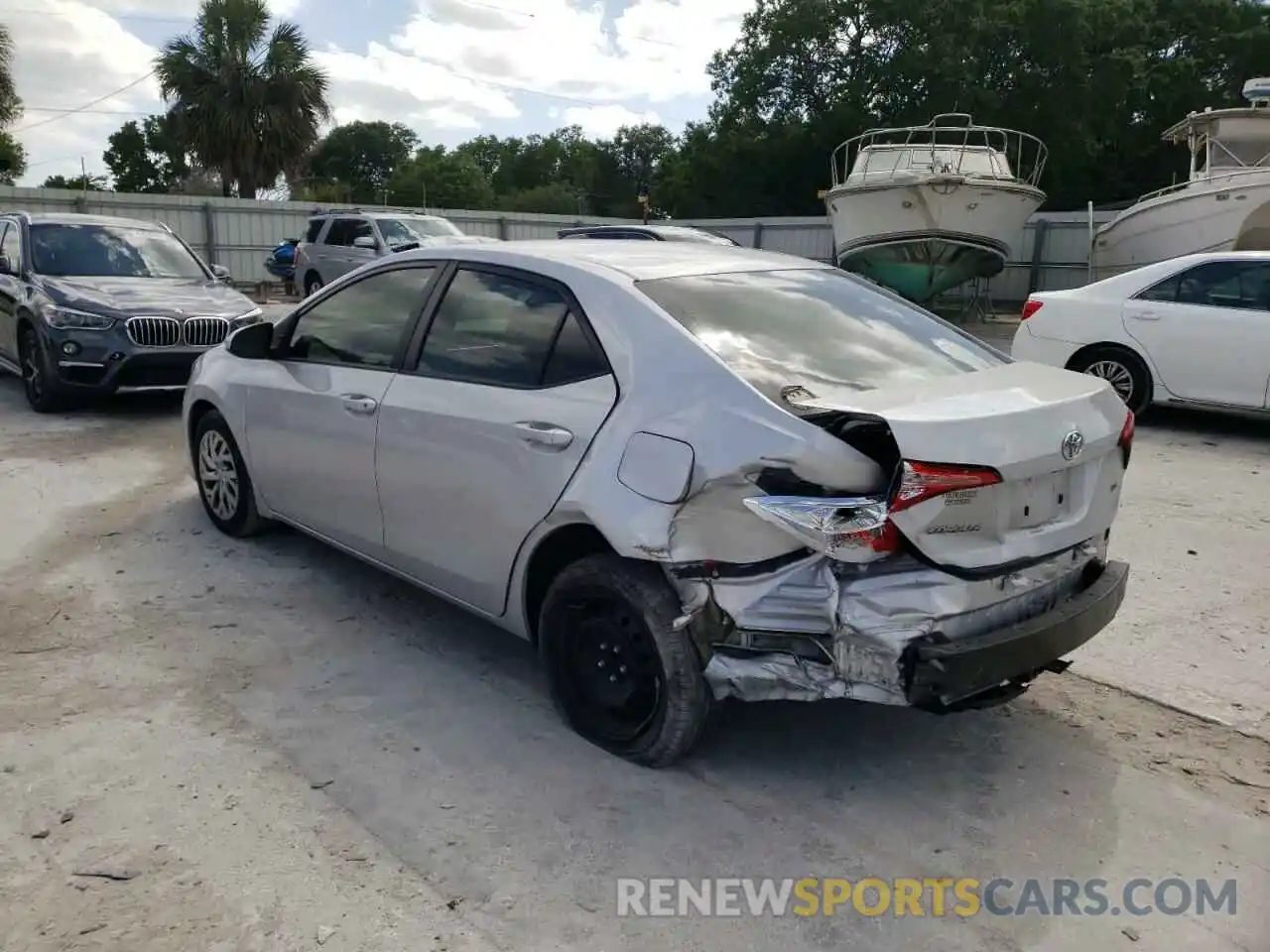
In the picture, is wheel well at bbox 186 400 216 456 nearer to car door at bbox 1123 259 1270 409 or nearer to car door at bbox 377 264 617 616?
car door at bbox 377 264 617 616

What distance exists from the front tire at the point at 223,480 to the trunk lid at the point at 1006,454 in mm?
3412

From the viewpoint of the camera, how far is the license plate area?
304cm

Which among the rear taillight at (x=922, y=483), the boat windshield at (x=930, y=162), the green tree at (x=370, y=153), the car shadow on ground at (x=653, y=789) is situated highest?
the green tree at (x=370, y=153)

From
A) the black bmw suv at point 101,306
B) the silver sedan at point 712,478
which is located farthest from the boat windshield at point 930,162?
the silver sedan at point 712,478

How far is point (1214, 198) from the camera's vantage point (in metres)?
14.9

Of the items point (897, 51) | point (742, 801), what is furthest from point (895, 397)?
point (897, 51)

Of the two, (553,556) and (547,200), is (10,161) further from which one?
(553,556)

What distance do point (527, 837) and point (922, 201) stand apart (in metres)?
16.2

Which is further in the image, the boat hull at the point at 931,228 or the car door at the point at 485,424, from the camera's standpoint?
the boat hull at the point at 931,228

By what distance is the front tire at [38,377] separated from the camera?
8555 millimetres

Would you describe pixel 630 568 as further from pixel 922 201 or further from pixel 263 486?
pixel 922 201

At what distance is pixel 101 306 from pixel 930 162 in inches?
544

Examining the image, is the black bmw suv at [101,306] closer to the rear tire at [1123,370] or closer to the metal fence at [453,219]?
the rear tire at [1123,370]

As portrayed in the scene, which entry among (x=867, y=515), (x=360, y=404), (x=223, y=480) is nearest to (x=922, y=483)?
(x=867, y=515)
